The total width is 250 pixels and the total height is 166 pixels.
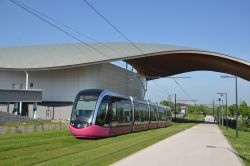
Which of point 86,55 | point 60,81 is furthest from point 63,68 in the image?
point 86,55

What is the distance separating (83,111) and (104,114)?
4.19 feet

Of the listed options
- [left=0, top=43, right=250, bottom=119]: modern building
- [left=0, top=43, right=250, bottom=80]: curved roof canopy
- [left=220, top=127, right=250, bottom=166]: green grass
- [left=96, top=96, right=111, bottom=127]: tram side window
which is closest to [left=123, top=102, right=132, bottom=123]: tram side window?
[left=96, top=96, right=111, bottom=127]: tram side window

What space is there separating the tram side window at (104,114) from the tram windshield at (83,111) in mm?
479

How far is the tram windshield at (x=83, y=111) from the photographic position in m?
22.1

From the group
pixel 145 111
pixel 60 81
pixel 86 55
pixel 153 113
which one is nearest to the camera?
pixel 145 111

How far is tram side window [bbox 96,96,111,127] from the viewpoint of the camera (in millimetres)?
22569

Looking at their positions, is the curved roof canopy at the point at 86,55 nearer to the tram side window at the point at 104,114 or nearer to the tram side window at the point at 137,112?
the tram side window at the point at 137,112

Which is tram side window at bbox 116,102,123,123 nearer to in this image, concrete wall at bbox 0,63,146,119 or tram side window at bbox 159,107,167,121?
tram side window at bbox 159,107,167,121

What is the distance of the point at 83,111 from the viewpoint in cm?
2261

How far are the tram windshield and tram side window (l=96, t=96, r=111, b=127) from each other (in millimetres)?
479

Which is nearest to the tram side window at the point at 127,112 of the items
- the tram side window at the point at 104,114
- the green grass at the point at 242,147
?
the tram side window at the point at 104,114

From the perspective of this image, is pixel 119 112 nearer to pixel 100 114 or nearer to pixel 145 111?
pixel 100 114

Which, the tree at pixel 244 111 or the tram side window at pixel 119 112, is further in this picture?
the tree at pixel 244 111

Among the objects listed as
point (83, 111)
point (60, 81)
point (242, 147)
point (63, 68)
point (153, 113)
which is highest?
point (63, 68)
